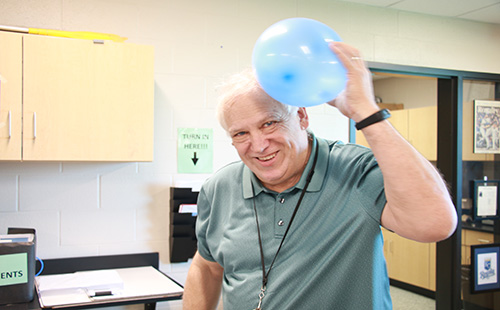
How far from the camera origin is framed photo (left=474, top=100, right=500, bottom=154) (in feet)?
12.0

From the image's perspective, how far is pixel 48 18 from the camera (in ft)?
8.39

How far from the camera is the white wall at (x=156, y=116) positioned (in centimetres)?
253

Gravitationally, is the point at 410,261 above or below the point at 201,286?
below

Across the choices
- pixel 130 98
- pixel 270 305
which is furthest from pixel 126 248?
pixel 270 305

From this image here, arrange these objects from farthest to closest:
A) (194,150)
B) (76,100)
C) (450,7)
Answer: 1. (450,7)
2. (194,150)
3. (76,100)

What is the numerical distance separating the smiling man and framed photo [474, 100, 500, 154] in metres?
2.87

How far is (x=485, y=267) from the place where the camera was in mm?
3629

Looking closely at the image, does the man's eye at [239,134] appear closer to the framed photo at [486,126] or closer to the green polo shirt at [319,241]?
the green polo shirt at [319,241]

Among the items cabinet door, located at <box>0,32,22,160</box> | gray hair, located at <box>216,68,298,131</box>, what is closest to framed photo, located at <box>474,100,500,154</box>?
gray hair, located at <box>216,68,298,131</box>

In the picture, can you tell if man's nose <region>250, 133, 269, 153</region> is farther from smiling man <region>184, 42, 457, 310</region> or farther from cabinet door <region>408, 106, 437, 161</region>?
cabinet door <region>408, 106, 437, 161</region>

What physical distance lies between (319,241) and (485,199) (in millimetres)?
3084

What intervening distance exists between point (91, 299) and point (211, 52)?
5.54 feet

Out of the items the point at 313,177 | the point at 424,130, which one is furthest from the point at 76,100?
the point at 424,130

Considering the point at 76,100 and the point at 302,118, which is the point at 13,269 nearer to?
the point at 76,100
